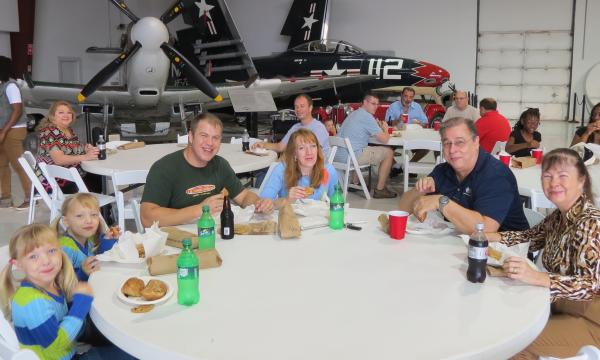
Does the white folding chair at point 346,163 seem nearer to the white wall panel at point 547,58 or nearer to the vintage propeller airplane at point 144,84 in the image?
the vintage propeller airplane at point 144,84

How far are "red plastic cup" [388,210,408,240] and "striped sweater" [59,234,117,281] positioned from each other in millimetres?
1153

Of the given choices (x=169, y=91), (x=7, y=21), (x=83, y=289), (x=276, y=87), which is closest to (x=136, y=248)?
(x=83, y=289)

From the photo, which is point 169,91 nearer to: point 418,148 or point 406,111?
point 406,111

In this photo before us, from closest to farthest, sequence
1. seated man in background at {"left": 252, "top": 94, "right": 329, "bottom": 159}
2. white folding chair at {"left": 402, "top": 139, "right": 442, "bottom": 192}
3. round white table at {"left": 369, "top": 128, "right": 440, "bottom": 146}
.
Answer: seated man in background at {"left": 252, "top": 94, "right": 329, "bottom": 159}
white folding chair at {"left": 402, "top": 139, "right": 442, "bottom": 192}
round white table at {"left": 369, "top": 128, "right": 440, "bottom": 146}

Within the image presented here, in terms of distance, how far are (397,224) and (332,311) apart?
2.29 feet

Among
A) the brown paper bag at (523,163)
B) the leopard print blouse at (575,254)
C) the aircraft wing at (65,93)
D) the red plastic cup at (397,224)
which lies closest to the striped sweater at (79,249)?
the red plastic cup at (397,224)

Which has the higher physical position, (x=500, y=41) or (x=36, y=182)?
(x=500, y=41)

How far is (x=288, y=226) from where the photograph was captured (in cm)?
203

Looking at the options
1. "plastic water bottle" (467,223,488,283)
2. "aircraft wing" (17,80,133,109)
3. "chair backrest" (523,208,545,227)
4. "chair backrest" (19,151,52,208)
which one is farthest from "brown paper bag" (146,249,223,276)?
"aircraft wing" (17,80,133,109)

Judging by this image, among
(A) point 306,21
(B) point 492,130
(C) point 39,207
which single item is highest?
(A) point 306,21

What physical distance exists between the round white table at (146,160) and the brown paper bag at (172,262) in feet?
6.18

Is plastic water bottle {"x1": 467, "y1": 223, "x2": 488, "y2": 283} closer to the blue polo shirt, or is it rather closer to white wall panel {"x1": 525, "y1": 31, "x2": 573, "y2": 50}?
the blue polo shirt

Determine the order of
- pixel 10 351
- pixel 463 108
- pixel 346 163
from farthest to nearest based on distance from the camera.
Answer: pixel 463 108
pixel 346 163
pixel 10 351

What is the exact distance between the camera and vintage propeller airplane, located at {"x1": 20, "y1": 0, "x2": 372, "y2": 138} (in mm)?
8445
